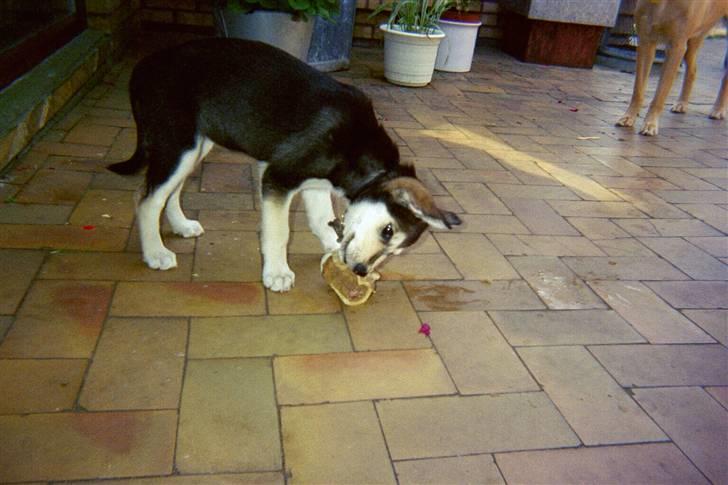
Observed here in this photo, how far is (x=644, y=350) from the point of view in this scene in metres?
2.61

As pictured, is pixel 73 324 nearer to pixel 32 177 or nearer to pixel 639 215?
pixel 32 177

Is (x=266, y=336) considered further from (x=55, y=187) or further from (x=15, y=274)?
(x=55, y=187)

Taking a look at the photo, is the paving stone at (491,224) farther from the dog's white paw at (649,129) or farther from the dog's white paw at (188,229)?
the dog's white paw at (649,129)

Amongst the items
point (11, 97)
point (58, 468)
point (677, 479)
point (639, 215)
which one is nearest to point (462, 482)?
point (677, 479)

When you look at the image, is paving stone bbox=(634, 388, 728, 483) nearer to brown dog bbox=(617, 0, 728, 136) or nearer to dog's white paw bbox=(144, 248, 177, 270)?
dog's white paw bbox=(144, 248, 177, 270)

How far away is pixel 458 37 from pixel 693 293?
17.1 feet

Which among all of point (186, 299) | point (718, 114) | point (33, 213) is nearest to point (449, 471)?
point (186, 299)

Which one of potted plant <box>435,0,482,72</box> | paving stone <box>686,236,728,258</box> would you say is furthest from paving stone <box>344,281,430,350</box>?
potted plant <box>435,0,482,72</box>

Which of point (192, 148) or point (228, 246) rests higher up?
point (192, 148)

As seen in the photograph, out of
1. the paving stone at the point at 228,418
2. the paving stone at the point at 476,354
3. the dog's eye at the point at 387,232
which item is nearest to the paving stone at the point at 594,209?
the paving stone at the point at 476,354

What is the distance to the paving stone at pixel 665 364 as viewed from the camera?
2.43 m

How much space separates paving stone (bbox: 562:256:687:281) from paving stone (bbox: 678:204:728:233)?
35.9 inches

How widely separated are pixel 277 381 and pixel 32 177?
2247 millimetres

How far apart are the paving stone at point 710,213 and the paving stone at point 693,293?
931mm
